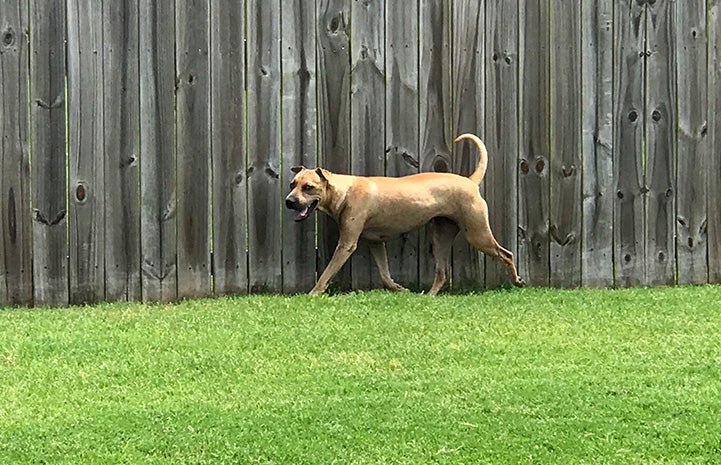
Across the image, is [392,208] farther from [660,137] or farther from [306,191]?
[660,137]

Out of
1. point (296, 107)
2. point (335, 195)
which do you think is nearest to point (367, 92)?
point (296, 107)

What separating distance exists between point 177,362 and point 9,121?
2.36 meters

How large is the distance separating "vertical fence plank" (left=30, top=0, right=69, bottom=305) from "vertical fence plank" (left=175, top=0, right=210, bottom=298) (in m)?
0.70

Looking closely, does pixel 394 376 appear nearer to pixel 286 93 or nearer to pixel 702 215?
pixel 286 93

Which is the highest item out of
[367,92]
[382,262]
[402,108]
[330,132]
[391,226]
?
[367,92]

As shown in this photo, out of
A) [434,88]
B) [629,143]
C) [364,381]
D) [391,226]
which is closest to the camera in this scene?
[364,381]

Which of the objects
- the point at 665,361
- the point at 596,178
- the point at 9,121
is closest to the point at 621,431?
the point at 665,361

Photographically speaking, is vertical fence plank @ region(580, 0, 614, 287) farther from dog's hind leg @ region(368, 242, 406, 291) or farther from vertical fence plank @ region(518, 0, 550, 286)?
dog's hind leg @ region(368, 242, 406, 291)

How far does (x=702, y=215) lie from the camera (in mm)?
6695

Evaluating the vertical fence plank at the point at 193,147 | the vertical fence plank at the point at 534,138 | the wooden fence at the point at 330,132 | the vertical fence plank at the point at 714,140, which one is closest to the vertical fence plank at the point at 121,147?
the wooden fence at the point at 330,132

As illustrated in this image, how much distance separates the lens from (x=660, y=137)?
6633 millimetres

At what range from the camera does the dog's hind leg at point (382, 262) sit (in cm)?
627

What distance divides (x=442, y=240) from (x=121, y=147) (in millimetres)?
2108

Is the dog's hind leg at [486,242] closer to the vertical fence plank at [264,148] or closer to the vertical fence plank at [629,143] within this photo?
the vertical fence plank at [629,143]
